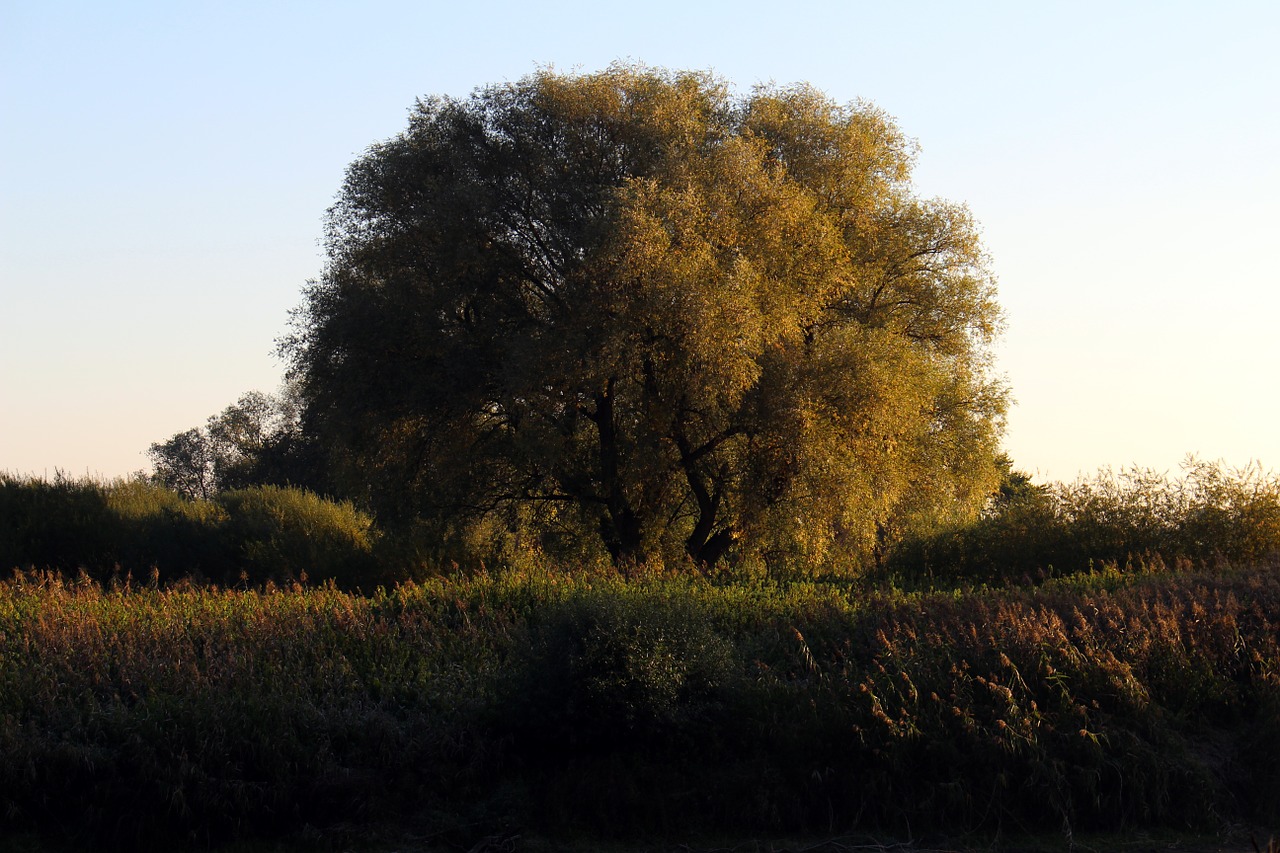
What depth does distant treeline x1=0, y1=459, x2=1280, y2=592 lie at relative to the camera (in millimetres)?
19547

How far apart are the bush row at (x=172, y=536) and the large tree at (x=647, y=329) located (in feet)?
11.4

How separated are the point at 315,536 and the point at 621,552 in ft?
28.2

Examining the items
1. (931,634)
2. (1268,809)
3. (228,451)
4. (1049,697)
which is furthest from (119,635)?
(228,451)

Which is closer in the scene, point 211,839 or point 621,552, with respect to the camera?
point 211,839

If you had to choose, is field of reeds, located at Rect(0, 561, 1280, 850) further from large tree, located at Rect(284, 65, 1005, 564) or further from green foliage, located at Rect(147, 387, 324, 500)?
green foliage, located at Rect(147, 387, 324, 500)

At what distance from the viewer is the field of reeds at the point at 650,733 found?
31.4ft

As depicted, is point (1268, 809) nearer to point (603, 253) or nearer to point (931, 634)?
point (931, 634)

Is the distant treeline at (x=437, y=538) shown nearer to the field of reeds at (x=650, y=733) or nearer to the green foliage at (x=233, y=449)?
the field of reeds at (x=650, y=733)

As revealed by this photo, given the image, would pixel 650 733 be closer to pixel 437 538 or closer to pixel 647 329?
pixel 647 329

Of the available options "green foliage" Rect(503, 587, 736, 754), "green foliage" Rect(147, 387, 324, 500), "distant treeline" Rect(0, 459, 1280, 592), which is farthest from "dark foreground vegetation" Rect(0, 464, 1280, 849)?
"green foliage" Rect(147, 387, 324, 500)

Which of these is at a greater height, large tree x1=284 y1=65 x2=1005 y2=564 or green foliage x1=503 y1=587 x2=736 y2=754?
large tree x1=284 y1=65 x2=1005 y2=564

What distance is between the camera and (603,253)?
20.2 metres

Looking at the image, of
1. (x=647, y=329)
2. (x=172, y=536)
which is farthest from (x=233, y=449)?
(x=647, y=329)

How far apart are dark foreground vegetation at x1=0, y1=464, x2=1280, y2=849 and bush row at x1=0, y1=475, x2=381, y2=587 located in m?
13.2
